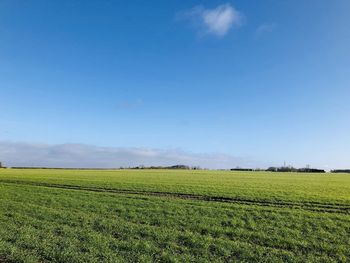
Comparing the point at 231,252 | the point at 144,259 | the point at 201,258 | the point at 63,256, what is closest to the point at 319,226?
the point at 231,252

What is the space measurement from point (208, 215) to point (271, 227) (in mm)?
4871

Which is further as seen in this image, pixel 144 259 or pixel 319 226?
pixel 319 226

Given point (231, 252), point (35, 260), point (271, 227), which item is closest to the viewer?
point (35, 260)

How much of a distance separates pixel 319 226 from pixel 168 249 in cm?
1083

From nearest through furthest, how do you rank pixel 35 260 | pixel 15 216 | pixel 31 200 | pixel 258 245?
pixel 35 260, pixel 258 245, pixel 15 216, pixel 31 200

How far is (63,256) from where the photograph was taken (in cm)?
1273

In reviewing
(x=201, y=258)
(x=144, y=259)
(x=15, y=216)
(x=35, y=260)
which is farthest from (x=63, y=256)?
(x=15, y=216)

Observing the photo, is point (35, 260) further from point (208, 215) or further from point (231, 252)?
point (208, 215)

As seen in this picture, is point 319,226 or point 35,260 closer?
point 35,260

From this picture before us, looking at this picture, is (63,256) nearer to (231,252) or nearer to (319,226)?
(231,252)

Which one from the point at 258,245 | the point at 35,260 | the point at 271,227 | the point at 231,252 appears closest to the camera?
the point at 35,260

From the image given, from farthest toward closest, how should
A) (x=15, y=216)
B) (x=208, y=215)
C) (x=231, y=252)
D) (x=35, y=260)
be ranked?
(x=208, y=215) → (x=15, y=216) → (x=231, y=252) → (x=35, y=260)

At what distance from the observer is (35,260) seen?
12.3 m

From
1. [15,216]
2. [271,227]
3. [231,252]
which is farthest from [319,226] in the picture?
[15,216]
